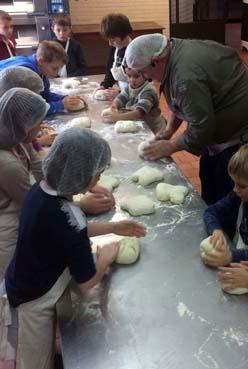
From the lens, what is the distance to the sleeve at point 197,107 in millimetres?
1590

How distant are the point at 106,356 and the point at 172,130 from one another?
A: 1.43 meters

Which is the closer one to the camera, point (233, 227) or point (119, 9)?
point (233, 227)

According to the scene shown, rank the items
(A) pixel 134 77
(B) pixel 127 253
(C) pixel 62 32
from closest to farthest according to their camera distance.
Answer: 1. (B) pixel 127 253
2. (A) pixel 134 77
3. (C) pixel 62 32

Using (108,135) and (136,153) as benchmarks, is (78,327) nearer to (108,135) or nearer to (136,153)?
(136,153)

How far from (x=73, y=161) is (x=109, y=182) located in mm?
709

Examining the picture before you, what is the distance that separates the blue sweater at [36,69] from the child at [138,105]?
438 millimetres

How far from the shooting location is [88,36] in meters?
6.24

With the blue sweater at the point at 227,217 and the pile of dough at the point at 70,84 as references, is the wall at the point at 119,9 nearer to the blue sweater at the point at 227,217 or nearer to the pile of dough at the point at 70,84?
the pile of dough at the point at 70,84

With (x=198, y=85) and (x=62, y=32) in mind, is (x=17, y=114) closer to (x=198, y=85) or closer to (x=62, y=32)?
(x=198, y=85)

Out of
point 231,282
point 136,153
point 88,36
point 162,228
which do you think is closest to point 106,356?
point 231,282

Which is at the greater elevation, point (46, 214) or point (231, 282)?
point (46, 214)

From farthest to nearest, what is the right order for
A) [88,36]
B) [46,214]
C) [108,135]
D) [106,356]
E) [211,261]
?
[88,36]
[108,135]
[211,261]
[46,214]
[106,356]

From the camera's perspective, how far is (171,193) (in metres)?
1.60

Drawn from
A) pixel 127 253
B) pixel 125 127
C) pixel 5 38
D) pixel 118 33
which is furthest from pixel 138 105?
pixel 5 38
